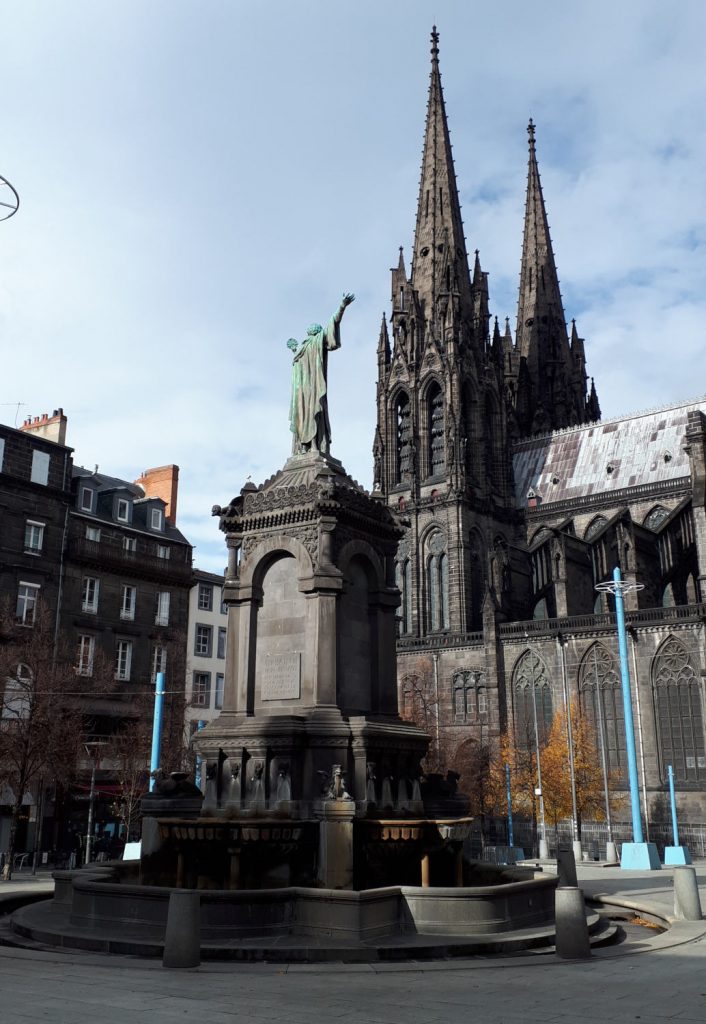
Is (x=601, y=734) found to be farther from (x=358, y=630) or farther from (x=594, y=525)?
(x=358, y=630)

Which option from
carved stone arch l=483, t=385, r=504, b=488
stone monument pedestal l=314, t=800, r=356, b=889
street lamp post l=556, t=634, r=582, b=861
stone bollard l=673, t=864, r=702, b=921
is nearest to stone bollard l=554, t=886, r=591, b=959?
stone monument pedestal l=314, t=800, r=356, b=889

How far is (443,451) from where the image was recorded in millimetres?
78500

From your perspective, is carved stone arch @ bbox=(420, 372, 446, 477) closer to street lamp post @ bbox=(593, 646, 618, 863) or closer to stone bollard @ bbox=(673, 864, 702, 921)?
street lamp post @ bbox=(593, 646, 618, 863)

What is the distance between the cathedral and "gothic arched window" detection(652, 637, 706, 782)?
0.29ft

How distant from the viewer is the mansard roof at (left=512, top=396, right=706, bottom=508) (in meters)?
79.0

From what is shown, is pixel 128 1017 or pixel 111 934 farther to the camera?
pixel 111 934

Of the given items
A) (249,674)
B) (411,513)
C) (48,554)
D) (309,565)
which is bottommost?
(249,674)

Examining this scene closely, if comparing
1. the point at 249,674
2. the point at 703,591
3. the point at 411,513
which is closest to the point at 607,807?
the point at 703,591

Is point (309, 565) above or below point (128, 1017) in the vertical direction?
above

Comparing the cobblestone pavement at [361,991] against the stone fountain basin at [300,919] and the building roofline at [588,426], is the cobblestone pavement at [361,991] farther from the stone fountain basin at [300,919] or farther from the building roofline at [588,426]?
the building roofline at [588,426]

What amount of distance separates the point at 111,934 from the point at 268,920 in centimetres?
209

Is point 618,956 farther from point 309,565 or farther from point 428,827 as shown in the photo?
point 309,565

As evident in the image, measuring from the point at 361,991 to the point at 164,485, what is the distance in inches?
2062

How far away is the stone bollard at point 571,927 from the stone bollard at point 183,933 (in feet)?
14.1
